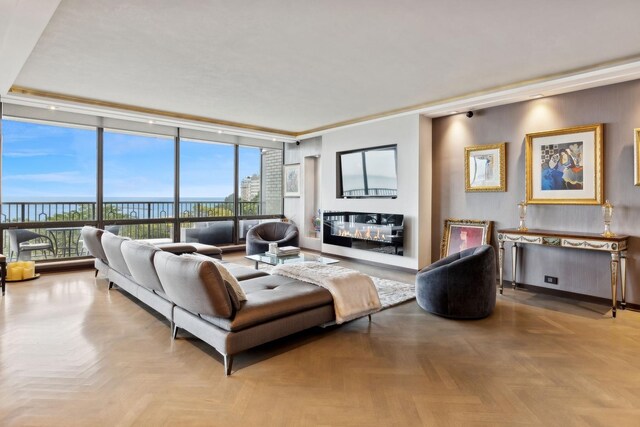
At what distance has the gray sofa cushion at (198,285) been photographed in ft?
8.03

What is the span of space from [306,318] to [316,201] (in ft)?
18.3

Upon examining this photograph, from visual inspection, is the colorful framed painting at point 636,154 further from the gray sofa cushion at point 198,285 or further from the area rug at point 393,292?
the gray sofa cushion at point 198,285

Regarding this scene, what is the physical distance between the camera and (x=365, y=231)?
21.1ft

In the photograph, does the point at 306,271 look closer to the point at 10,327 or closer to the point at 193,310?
the point at 193,310

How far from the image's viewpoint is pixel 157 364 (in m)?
2.61

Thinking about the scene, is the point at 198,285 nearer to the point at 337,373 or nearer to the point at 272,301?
the point at 272,301

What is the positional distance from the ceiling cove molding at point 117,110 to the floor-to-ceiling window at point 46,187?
2.40 feet

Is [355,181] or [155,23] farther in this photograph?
[355,181]

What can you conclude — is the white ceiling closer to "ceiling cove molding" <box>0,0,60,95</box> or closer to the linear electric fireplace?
"ceiling cove molding" <box>0,0,60,95</box>

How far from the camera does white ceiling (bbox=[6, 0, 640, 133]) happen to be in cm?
275

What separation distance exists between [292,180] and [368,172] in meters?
2.60

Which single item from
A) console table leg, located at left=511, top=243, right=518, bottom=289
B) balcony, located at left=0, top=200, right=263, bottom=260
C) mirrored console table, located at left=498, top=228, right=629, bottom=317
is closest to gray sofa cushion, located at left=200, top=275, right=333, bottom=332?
mirrored console table, located at left=498, top=228, right=629, bottom=317

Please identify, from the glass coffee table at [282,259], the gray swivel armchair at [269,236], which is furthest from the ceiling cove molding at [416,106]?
the glass coffee table at [282,259]

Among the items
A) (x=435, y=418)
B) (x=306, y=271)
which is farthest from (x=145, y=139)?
(x=435, y=418)
